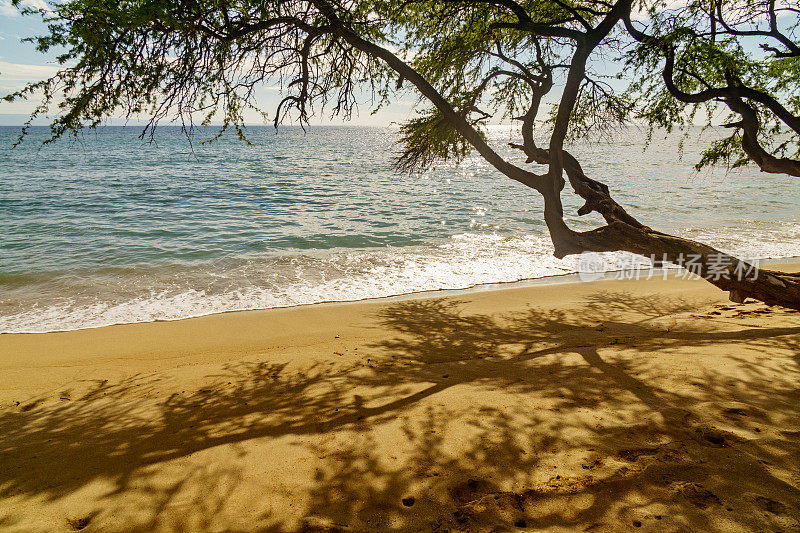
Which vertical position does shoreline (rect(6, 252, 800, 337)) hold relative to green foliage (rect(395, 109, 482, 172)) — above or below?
below

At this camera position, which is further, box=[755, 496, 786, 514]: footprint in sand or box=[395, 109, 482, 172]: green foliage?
box=[395, 109, 482, 172]: green foliage

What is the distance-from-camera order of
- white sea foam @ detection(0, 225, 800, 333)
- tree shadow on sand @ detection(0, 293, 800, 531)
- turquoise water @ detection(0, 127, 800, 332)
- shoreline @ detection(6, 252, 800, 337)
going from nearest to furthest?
tree shadow on sand @ detection(0, 293, 800, 531) → shoreline @ detection(6, 252, 800, 337) → white sea foam @ detection(0, 225, 800, 333) → turquoise water @ detection(0, 127, 800, 332)

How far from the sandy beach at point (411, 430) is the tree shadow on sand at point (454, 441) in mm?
20

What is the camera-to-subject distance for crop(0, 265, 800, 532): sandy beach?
280 centimetres

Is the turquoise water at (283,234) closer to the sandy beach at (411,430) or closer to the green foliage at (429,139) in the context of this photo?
the green foliage at (429,139)

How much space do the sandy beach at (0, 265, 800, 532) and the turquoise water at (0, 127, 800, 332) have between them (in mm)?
2981

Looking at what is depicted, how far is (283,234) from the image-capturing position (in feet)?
52.8

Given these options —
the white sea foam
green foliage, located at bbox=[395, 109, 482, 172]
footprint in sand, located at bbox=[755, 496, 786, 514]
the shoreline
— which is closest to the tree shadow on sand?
footprint in sand, located at bbox=[755, 496, 786, 514]

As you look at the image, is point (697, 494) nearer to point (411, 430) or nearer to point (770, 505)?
point (770, 505)

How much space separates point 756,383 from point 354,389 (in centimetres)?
448

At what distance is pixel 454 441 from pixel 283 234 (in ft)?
45.1

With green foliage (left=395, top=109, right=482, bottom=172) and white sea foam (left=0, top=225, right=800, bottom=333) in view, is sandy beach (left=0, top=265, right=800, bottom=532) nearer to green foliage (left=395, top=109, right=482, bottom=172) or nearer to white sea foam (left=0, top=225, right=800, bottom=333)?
white sea foam (left=0, top=225, right=800, bottom=333)

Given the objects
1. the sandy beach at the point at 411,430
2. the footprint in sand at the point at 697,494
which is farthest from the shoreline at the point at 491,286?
the footprint in sand at the point at 697,494

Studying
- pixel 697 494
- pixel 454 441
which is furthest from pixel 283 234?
pixel 697 494
